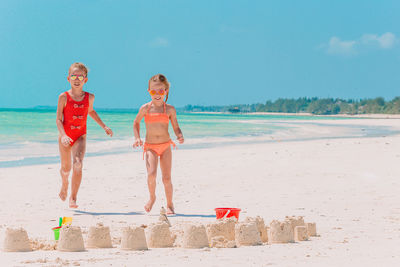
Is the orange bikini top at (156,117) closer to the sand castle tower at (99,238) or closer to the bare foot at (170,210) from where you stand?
the bare foot at (170,210)

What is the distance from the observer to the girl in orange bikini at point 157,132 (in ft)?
23.5

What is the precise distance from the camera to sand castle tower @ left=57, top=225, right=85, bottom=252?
4609mm

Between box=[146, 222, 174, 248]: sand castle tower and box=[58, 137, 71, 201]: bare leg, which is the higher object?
box=[58, 137, 71, 201]: bare leg

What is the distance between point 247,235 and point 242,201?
9.90 feet

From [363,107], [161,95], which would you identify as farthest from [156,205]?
[363,107]

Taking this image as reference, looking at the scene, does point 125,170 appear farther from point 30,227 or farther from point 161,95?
point 30,227

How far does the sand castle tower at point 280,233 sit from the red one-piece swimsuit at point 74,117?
343 cm

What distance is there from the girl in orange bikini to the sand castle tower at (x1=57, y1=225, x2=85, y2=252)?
2.46 m

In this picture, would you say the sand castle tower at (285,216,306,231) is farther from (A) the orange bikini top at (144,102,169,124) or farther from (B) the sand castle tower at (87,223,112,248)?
(A) the orange bikini top at (144,102,169,124)

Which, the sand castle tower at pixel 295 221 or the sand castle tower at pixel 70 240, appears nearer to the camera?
the sand castle tower at pixel 70 240

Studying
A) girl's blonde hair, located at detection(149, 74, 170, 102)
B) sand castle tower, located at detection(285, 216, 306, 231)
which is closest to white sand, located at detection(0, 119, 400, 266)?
sand castle tower, located at detection(285, 216, 306, 231)

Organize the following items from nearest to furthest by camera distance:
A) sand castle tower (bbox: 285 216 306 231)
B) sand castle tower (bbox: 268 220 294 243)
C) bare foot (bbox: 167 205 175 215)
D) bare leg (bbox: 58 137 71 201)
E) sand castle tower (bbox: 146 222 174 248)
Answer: sand castle tower (bbox: 146 222 174 248) → sand castle tower (bbox: 268 220 294 243) → sand castle tower (bbox: 285 216 306 231) → bare foot (bbox: 167 205 175 215) → bare leg (bbox: 58 137 71 201)

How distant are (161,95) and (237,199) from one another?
6.86 ft

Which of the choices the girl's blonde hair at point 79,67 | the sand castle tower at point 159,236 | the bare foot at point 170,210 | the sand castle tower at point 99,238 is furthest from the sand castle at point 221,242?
the girl's blonde hair at point 79,67
